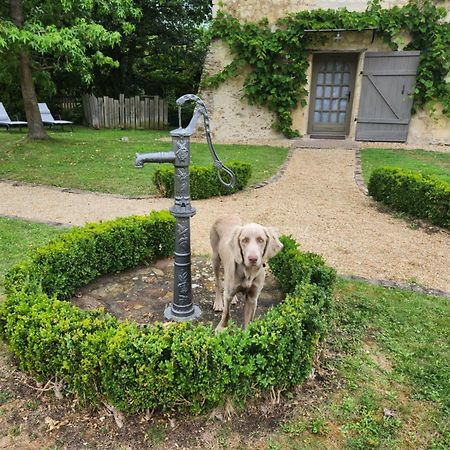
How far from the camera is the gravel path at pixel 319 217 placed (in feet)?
15.5

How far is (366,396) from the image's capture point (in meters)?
2.58

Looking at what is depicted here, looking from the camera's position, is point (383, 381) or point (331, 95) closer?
point (383, 381)

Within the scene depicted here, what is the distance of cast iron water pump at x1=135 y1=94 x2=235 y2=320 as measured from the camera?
2855 millimetres

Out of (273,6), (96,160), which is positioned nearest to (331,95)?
(273,6)

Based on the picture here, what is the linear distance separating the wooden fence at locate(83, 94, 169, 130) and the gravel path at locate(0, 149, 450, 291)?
9957mm

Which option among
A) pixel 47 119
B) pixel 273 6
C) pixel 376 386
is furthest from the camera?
pixel 47 119

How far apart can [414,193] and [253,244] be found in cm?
463

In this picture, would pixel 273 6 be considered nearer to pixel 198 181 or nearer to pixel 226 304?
pixel 198 181

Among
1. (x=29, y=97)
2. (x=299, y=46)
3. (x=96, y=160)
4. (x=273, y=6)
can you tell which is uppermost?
(x=273, y=6)

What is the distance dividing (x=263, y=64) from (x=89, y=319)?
474 inches

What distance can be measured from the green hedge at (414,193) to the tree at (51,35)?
685 centimetres

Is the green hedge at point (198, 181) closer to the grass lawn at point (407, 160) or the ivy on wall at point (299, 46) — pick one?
the grass lawn at point (407, 160)

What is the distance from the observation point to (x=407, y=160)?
10086 mm

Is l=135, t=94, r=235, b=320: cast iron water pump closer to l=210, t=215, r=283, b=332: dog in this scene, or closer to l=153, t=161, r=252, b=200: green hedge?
l=210, t=215, r=283, b=332: dog
